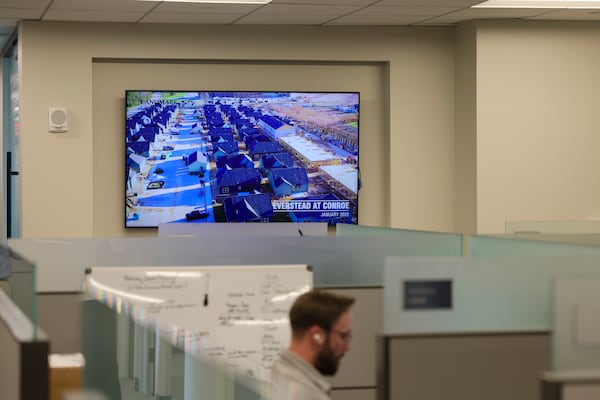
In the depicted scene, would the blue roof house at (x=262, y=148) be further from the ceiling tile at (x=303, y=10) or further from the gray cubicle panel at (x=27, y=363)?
the gray cubicle panel at (x=27, y=363)

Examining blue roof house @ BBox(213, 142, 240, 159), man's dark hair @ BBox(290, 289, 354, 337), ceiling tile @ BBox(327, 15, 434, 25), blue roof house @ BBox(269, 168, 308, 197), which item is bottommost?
man's dark hair @ BBox(290, 289, 354, 337)

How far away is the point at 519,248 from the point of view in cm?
398

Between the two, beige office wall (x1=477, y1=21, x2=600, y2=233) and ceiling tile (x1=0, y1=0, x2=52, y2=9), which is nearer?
ceiling tile (x1=0, y1=0, x2=52, y2=9)

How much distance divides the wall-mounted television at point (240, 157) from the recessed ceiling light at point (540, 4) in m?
1.62

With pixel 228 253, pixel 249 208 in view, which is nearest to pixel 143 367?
pixel 228 253

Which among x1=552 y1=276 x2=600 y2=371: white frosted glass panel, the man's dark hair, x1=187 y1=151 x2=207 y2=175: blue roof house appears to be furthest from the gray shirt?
x1=187 y1=151 x2=207 y2=175: blue roof house

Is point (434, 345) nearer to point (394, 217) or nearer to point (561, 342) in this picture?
point (561, 342)

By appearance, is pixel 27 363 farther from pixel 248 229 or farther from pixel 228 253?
pixel 248 229

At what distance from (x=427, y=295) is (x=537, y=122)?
20.8 feet

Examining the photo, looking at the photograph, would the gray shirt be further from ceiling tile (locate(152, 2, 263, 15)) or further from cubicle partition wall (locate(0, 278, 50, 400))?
ceiling tile (locate(152, 2, 263, 15))

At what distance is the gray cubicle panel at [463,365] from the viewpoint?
2584 mm

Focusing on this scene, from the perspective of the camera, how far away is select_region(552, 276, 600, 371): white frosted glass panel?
248 cm

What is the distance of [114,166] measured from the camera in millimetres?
8648

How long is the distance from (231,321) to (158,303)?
1.11 ft
